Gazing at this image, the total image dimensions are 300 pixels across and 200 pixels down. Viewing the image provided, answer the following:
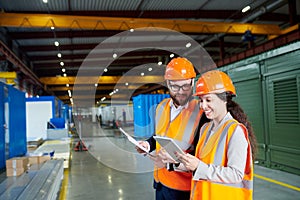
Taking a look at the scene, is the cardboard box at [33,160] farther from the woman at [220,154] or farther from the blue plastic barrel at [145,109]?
the blue plastic barrel at [145,109]

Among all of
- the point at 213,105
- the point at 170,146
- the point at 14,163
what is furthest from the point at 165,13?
the point at 170,146

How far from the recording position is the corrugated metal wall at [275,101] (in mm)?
5781

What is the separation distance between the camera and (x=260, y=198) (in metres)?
4.50

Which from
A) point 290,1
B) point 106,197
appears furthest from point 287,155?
point 290,1

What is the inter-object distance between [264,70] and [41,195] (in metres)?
5.53

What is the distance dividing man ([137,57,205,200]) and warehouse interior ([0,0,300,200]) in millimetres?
638

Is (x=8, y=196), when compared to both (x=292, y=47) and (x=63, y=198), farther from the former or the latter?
(x=292, y=47)

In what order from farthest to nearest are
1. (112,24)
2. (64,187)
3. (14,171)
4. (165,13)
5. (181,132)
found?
(165,13) → (112,24) → (64,187) → (14,171) → (181,132)

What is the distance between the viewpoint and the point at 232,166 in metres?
Result: 1.60

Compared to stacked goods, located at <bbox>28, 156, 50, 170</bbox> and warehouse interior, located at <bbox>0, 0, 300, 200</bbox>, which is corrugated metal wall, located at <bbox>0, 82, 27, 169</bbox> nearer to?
warehouse interior, located at <bbox>0, 0, 300, 200</bbox>

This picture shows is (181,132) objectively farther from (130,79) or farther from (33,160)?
(130,79)

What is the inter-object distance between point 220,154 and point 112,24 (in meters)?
9.81

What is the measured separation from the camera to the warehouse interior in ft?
17.6

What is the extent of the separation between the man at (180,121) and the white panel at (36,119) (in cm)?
1175
